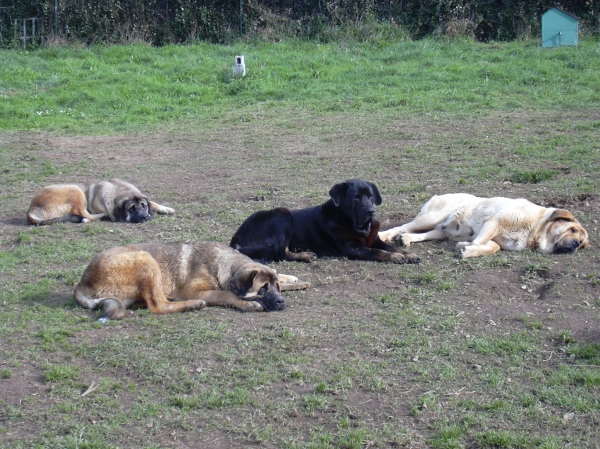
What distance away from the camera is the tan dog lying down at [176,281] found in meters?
6.41

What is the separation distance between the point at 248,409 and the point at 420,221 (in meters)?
4.72

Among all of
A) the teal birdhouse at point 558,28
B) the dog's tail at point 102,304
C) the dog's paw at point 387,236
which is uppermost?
the teal birdhouse at point 558,28

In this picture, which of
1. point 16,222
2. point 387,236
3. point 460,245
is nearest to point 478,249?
point 460,245

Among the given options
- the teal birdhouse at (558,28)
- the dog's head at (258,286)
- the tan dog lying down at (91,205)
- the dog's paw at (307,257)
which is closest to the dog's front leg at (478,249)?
the dog's paw at (307,257)

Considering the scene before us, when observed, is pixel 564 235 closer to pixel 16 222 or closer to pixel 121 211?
pixel 121 211

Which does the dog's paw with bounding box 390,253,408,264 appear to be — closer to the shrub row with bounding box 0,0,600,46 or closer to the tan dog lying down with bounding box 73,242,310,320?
the tan dog lying down with bounding box 73,242,310,320

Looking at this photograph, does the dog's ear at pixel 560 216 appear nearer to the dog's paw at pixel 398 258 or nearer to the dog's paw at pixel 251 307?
the dog's paw at pixel 398 258

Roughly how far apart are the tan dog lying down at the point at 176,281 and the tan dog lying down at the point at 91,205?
3113 millimetres

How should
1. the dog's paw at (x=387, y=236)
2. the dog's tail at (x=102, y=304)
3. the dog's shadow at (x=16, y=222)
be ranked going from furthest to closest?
the dog's shadow at (x=16, y=222) → the dog's paw at (x=387, y=236) → the dog's tail at (x=102, y=304)

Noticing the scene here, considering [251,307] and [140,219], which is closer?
[251,307]

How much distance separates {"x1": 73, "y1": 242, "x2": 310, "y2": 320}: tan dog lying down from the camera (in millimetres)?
6414

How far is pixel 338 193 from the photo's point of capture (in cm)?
822

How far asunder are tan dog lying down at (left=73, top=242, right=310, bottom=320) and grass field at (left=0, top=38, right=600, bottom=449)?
0.17 m

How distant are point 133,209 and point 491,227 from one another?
187 inches
